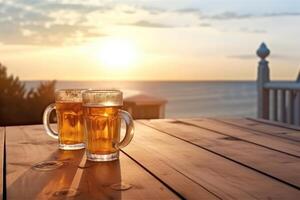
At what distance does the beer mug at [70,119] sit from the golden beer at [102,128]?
5.5 inches

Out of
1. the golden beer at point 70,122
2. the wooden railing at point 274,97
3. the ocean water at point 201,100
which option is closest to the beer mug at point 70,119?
the golden beer at point 70,122

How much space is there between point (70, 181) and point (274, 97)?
3367 millimetres

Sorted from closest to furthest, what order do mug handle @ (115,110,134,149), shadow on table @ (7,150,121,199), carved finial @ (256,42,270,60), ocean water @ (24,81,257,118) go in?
shadow on table @ (7,150,121,199) → mug handle @ (115,110,134,149) → carved finial @ (256,42,270,60) → ocean water @ (24,81,257,118)

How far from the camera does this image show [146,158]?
3.42ft

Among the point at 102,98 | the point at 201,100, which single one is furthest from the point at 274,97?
the point at 201,100

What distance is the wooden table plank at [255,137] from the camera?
3.82 feet

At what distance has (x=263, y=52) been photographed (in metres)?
3.98

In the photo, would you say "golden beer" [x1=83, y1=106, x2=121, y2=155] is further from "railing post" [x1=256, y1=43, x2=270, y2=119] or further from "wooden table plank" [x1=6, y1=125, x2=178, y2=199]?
"railing post" [x1=256, y1=43, x2=270, y2=119]

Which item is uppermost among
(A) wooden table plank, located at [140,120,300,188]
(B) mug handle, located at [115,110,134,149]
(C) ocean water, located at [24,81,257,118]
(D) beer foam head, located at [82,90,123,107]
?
(D) beer foam head, located at [82,90,123,107]

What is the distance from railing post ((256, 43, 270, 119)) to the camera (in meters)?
3.99

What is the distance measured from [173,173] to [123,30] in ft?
25.5

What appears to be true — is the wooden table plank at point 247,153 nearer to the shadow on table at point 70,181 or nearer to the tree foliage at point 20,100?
the shadow on table at point 70,181

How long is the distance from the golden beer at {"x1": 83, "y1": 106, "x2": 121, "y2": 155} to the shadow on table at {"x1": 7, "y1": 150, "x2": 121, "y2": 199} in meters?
0.05

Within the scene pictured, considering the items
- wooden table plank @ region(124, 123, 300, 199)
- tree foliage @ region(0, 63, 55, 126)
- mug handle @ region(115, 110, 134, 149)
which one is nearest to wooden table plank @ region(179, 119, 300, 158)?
wooden table plank @ region(124, 123, 300, 199)
